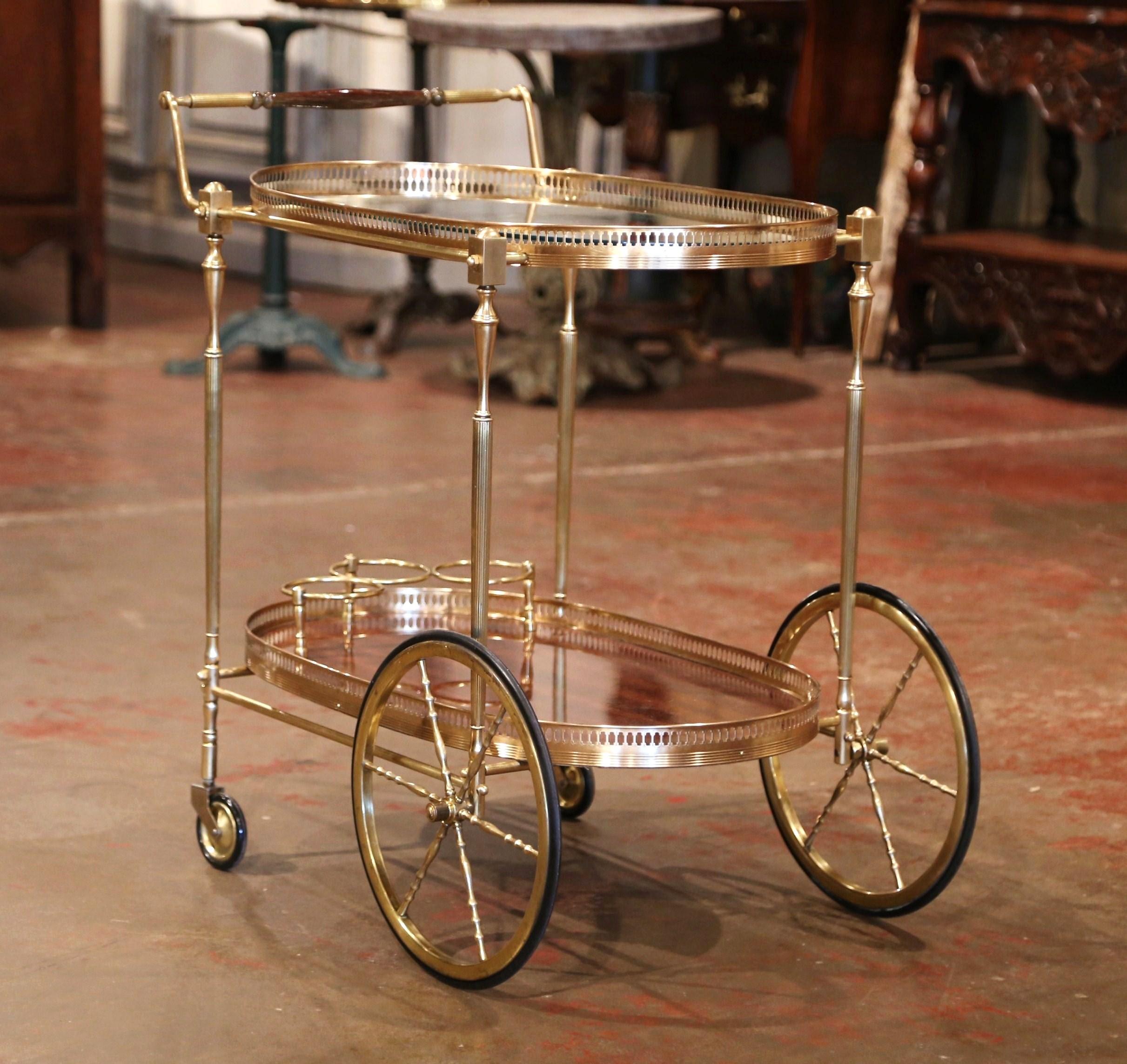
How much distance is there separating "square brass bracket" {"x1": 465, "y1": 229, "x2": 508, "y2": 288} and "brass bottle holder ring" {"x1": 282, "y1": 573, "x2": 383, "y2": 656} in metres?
0.66

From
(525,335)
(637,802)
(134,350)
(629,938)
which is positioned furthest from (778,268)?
(629,938)

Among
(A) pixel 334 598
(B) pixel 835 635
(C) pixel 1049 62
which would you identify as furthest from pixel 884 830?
(C) pixel 1049 62

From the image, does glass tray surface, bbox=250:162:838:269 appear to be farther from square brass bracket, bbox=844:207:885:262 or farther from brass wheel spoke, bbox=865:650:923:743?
brass wheel spoke, bbox=865:650:923:743

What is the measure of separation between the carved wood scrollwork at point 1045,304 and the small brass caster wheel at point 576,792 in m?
3.30

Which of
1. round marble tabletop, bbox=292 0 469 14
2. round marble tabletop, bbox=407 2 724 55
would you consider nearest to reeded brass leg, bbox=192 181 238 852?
round marble tabletop, bbox=407 2 724 55

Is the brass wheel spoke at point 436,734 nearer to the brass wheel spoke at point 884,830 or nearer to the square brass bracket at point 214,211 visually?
the brass wheel spoke at point 884,830

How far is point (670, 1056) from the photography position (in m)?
1.90

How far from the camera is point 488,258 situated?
189 cm

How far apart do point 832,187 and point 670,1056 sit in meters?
5.13

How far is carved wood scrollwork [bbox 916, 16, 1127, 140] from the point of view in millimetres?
5345

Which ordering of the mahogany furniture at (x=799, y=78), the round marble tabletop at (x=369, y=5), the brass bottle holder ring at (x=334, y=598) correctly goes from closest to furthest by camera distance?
the brass bottle holder ring at (x=334, y=598) → the round marble tabletop at (x=369, y=5) → the mahogany furniture at (x=799, y=78)

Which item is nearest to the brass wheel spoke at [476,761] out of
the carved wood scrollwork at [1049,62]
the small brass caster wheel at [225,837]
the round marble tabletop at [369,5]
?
the small brass caster wheel at [225,837]

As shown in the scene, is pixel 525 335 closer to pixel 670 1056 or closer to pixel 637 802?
pixel 637 802

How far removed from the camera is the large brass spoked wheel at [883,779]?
2.17 m
